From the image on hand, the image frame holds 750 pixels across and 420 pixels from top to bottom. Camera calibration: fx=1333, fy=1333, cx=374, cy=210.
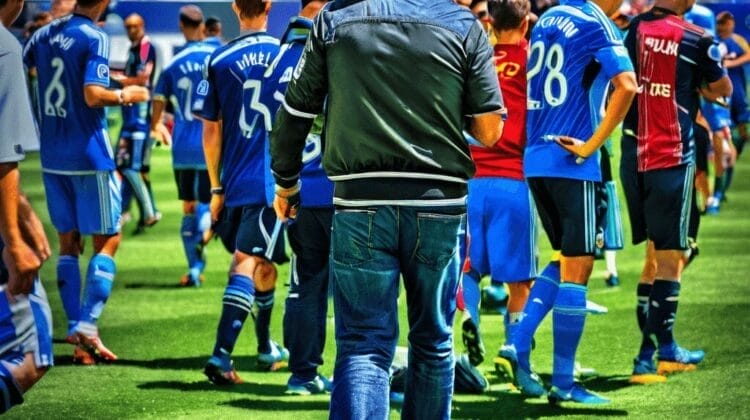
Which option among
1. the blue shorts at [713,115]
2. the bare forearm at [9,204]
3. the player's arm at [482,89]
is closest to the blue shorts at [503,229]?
the player's arm at [482,89]

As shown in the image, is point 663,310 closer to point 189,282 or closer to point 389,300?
point 389,300

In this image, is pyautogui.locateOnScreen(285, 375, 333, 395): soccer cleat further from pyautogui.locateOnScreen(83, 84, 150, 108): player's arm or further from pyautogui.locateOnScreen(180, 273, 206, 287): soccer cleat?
pyautogui.locateOnScreen(180, 273, 206, 287): soccer cleat

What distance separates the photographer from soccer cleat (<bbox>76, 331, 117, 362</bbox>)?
8727mm

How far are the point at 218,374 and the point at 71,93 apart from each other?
87.1 inches

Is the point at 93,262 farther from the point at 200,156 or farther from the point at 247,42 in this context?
the point at 200,156

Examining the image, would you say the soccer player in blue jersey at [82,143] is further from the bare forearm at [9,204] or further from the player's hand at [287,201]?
the bare forearm at [9,204]

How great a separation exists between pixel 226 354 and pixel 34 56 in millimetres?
2574

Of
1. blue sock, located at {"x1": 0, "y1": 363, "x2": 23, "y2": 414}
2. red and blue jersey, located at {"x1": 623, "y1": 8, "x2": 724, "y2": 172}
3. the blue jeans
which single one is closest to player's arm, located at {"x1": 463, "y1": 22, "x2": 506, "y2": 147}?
the blue jeans

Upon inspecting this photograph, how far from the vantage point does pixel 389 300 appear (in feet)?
17.5

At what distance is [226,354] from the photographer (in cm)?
799

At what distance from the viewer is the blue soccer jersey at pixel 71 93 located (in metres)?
8.70

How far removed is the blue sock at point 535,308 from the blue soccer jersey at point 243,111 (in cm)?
170

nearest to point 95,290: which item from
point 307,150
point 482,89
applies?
point 307,150

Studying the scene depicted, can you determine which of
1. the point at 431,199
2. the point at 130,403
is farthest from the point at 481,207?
the point at 431,199
